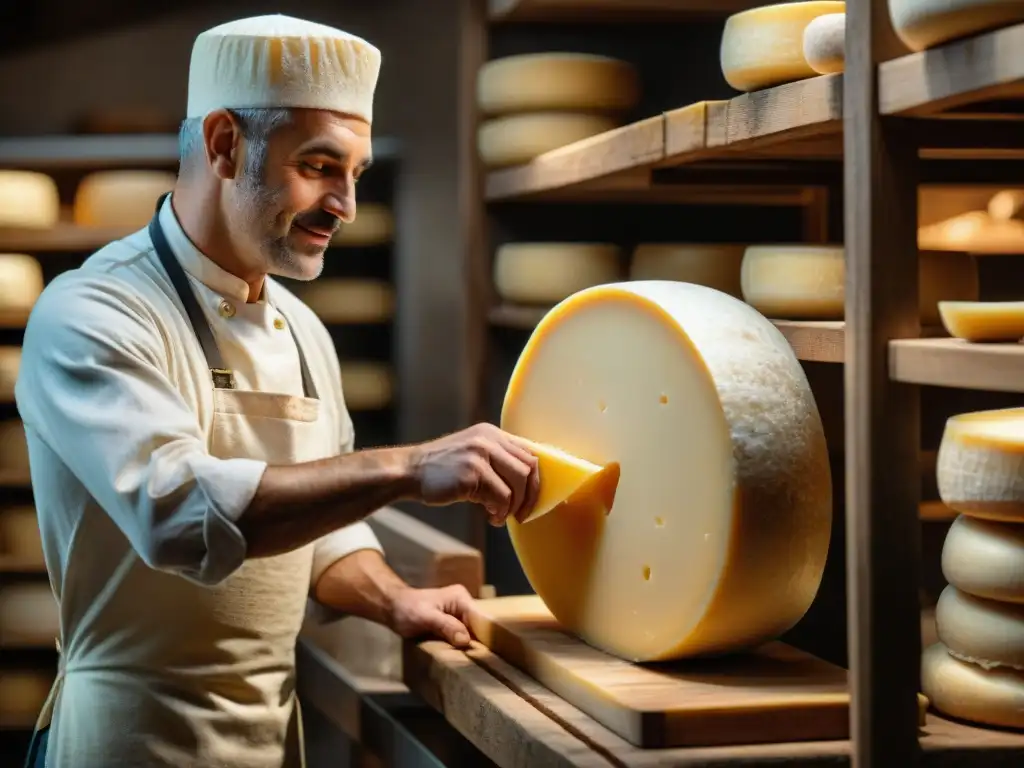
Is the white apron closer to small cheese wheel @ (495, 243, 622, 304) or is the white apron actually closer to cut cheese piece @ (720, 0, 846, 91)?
cut cheese piece @ (720, 0, 846, 91)

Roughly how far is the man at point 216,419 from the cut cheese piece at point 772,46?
20.2 inches

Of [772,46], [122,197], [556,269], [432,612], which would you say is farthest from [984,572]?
[122,197]

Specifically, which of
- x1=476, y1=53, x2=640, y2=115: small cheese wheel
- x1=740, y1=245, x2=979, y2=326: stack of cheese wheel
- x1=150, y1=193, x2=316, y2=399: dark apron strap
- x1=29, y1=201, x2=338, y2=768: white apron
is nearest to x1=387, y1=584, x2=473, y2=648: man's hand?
x1=29, y1=201, x2=338, y2=768: white apron

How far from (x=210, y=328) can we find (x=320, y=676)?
0.74m

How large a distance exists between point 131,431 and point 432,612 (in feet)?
1.80

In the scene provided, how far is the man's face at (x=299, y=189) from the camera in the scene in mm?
1834

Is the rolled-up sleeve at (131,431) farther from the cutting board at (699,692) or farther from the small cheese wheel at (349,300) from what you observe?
the small cheese wheel at (349,300)

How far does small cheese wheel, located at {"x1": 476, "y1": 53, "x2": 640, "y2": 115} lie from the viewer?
2758 millimetres

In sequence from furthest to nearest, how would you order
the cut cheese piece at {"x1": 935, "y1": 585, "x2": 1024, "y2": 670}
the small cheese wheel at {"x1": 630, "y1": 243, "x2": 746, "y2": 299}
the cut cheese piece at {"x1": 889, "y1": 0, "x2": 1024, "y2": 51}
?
the small cheese wheel at {"x1": 630, "y1": 243, "x2": 746, "y2": 299} → the cut cheese piece at {"x1": 935, "y1": 585, "x2": 1024, "y2": 670} → the cut cheese piece at {"x1": 889, "y1": 0, "x2": 1024, "y2": 51}

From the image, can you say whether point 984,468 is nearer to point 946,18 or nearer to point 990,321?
point 990,321

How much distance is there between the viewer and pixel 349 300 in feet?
13.4

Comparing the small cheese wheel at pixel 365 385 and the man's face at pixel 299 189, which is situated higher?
the man's face at pixel 299 189

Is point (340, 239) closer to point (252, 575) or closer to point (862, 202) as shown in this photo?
point (252, 575)

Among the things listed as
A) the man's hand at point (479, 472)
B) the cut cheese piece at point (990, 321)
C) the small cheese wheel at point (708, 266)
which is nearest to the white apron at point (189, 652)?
the man's hand at point (479, 472)
